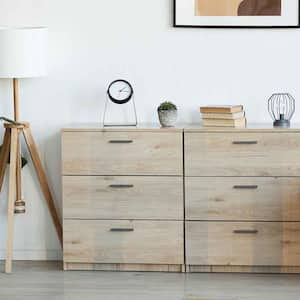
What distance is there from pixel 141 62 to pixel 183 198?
2.84 feet

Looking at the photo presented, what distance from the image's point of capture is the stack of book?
4586 mm

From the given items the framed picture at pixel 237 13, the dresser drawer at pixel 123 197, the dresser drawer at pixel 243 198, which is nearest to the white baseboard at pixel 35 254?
the dresser drawer at pixel 123 197

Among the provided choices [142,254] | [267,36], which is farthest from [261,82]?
[142,254]

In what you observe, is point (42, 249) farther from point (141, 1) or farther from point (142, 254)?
point (141, 1)

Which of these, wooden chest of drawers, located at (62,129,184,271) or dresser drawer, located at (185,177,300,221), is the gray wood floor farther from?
dresser drawer, located at (185,177,300,221)

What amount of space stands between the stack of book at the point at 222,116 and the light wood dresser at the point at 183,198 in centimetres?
7

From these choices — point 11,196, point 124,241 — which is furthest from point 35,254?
point 124,241

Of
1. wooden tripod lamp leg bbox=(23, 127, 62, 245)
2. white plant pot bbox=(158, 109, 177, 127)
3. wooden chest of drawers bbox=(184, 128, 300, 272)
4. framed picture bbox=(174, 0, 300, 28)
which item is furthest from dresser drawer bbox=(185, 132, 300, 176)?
wooden tripod lamp leg bbox=(23, 127, 62, 245)

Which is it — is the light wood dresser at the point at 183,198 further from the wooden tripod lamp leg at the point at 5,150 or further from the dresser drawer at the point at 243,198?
the wooden tripod lamp leg at the point at 5,150

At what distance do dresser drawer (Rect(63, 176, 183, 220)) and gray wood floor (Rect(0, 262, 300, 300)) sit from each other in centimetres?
34

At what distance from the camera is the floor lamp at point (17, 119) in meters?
Result: 4.66

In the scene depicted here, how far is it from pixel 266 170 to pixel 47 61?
4.81ft

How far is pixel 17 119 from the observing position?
4.88 m

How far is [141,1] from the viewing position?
4.88 m
